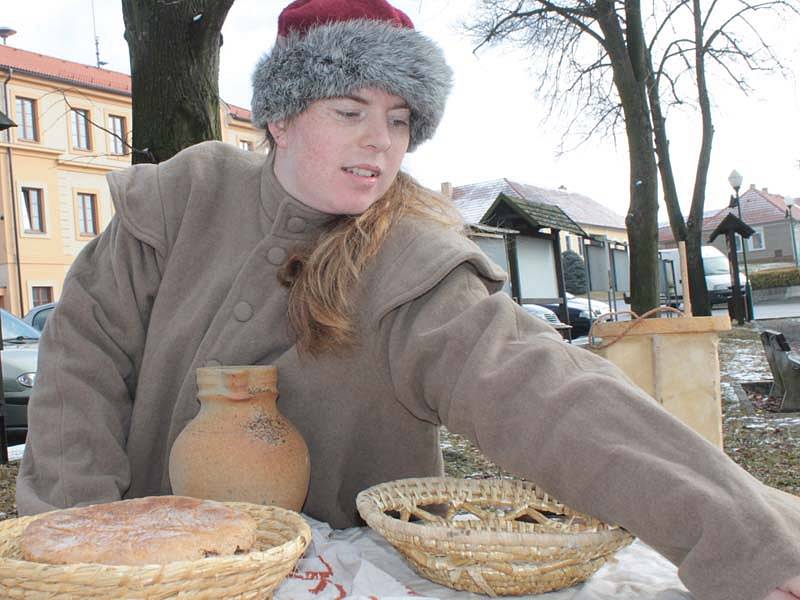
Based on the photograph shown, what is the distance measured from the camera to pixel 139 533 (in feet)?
3.89

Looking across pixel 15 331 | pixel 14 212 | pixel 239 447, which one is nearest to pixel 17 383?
pixel 15 331

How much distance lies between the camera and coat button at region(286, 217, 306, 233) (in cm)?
200

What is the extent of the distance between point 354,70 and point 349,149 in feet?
0.75

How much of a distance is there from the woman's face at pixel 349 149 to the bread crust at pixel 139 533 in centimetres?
79

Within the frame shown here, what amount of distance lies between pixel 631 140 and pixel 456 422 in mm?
8814

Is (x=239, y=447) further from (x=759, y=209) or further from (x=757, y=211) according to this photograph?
(x=759, y=209)

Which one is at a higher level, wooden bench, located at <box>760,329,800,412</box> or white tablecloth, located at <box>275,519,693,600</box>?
white tablecloth, located at <box>275,519,693,600</box>

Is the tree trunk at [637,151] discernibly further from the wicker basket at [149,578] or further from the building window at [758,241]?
the building window at [758,241]

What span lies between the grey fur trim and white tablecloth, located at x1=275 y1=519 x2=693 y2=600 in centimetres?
100

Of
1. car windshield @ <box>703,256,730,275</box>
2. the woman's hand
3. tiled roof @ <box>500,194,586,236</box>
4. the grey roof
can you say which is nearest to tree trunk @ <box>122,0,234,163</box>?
the woman's hand

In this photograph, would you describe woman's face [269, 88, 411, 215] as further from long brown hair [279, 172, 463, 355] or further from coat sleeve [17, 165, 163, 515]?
coat sleeve [17, 165, 163, 515]

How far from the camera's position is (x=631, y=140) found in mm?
9750

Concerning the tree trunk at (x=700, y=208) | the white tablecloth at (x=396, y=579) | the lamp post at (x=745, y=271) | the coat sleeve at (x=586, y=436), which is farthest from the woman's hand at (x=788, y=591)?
the lamp post at (x=745, y=271)

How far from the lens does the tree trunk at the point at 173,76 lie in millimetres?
4125
